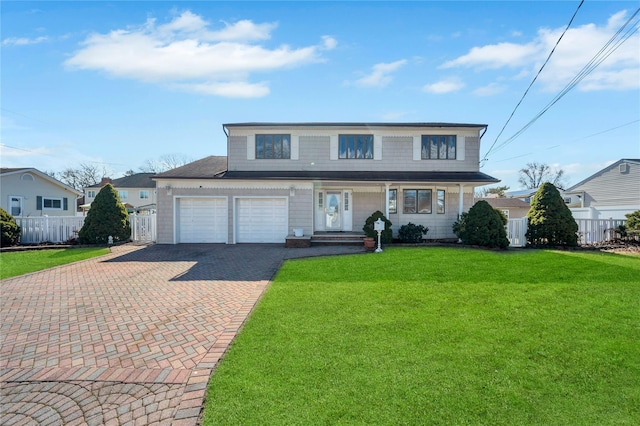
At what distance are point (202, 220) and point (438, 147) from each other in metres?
12.9

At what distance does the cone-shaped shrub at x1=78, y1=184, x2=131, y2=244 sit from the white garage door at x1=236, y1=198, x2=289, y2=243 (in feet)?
18.8

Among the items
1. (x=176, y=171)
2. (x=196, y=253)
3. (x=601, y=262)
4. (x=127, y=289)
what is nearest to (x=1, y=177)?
(x=176, y=171)

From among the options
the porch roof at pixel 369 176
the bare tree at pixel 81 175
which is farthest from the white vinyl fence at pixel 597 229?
the bare tree at pixel 81 175

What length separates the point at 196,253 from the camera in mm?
11539

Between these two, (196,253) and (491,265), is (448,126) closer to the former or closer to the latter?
(491,265)

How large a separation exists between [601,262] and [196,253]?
13824 mm

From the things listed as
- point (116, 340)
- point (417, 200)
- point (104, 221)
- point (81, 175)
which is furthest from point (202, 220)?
point (81, 175)

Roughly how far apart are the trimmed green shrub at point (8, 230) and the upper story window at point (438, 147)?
66.3 feet

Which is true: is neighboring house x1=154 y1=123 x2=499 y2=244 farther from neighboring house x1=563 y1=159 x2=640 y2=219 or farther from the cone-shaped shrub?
neighboring house x1=563 y1=159 x2=640 y2=219

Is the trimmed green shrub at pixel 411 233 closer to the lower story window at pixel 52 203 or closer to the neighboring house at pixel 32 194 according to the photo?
the neighboring house at pixel 32 194

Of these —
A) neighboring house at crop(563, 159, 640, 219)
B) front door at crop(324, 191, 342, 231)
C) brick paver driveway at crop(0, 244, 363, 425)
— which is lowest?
brick paver driveway at crop(0, 244, 363, 425)

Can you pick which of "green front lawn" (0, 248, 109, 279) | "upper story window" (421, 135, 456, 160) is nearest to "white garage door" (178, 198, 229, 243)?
"green front lawn" (0, 248, 109, 279)

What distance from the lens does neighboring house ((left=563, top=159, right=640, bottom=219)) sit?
19.5 meters

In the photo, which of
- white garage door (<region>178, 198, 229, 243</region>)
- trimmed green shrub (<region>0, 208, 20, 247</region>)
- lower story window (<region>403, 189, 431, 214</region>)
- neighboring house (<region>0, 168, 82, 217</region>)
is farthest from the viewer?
neighboring house (<region>0, 168, 82, 217</region>)
